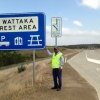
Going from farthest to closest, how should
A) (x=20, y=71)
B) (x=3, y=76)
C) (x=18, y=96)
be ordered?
(x=20, y=71), (x=3, y=76), (x=18, y=96)

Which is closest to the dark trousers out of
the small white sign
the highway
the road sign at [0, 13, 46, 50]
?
the highway

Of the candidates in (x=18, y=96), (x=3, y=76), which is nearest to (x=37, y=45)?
(x=18, y=96)

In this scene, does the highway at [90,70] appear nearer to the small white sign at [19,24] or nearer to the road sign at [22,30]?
the road sign at [22,30]

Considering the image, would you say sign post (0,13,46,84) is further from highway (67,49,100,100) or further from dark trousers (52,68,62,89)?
highway (67,49,100,100)

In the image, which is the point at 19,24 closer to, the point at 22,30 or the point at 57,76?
the point at 22,30

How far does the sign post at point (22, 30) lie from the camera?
15539mm

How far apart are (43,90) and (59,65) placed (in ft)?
3.70

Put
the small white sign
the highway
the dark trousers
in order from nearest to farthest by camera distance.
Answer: the small white sign
the dark trousers
the highway

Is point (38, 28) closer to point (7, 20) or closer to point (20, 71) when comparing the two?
point (7, 20)

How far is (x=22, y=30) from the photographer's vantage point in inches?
616

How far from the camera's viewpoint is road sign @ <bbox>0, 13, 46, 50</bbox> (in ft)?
51.0

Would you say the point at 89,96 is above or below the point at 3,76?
above

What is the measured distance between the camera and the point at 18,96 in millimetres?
15383

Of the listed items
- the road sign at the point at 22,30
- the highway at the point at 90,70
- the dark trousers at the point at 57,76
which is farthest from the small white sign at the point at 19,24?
the highway at the point at 90,70
